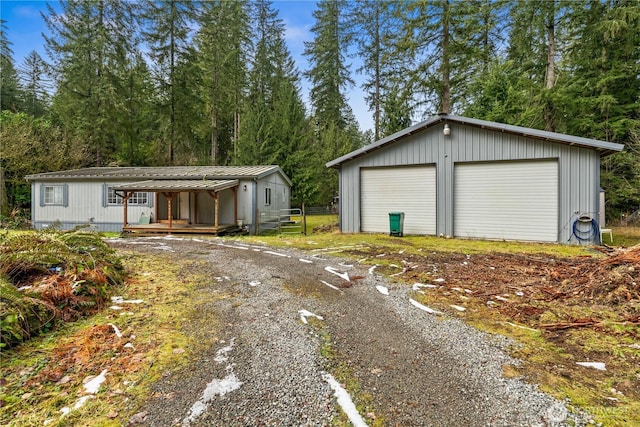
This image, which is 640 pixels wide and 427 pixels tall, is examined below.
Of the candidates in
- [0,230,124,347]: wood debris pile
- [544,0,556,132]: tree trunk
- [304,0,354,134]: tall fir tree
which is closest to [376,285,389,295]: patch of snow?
[0,230,124,347]: wood debris pile

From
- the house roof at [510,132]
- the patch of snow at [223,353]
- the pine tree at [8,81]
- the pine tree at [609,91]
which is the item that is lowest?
the patch of snow at [223,353]

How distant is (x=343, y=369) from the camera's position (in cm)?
253

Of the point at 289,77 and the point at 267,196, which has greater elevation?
the point at 289,77

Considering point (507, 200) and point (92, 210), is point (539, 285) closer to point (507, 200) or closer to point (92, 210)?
point (507, 200)

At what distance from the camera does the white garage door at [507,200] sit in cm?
926

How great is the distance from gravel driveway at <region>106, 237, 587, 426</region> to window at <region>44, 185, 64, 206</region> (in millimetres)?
13918

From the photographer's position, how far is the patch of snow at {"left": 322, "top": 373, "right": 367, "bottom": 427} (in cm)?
192

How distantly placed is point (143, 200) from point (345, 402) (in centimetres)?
1398

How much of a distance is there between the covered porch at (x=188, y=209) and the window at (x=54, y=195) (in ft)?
8.26

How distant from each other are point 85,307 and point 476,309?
15.2 feet

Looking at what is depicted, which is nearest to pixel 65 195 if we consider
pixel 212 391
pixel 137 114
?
pixel 137 114

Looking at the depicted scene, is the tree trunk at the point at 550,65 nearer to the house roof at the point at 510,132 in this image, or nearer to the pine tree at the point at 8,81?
the house roof at the point at 510,132

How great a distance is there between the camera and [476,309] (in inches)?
153

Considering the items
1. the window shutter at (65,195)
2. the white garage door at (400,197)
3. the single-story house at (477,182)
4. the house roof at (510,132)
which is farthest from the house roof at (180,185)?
the white garage door at (400,197)
